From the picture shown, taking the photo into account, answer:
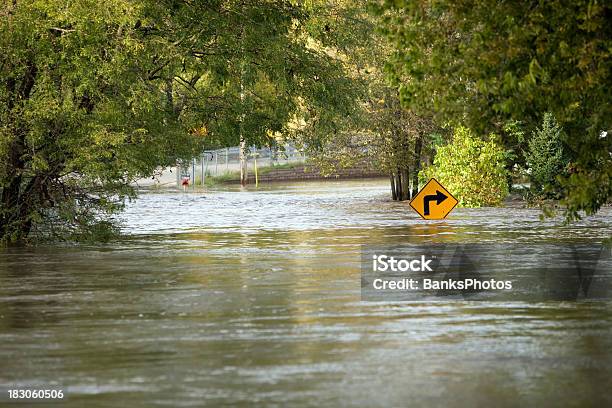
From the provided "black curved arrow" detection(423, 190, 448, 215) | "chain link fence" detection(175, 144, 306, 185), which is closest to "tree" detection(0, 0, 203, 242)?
"black curved arrow" detection(423, 190, 448, 215)

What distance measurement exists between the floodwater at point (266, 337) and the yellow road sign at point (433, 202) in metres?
7.01

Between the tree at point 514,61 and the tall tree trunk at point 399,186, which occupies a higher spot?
the tree at point 514,61

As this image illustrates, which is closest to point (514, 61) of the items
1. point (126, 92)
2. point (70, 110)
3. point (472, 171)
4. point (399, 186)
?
point (70, 110)

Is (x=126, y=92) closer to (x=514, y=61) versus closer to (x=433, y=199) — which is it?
(x=433, y=199)

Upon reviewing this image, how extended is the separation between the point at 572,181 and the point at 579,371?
18.8ft

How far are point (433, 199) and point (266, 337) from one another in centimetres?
2240

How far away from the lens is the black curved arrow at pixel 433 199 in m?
36.0

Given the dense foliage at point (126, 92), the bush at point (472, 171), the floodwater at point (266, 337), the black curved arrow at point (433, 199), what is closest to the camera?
the floodwater at point (266, 337)

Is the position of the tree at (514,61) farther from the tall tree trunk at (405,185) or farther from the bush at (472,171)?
the tall tree trunk at (405,185)

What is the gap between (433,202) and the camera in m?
36.7

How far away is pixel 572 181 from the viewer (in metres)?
17.1

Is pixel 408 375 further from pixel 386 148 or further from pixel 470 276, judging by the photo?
pixel 386 148

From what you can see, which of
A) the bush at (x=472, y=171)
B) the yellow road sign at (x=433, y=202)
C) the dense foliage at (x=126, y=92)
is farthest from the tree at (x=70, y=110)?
the bush at (x=472, y=171)

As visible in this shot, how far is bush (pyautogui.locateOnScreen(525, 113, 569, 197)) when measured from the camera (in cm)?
4641
